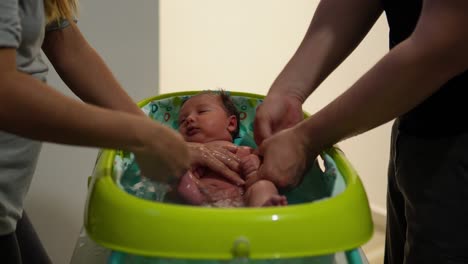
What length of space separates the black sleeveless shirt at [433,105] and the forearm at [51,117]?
36cm

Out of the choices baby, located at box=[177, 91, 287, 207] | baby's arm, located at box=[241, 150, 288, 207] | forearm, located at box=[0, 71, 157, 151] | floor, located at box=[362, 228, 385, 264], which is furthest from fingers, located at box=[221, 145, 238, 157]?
floor, located at box=[362, 228, 385, 264]

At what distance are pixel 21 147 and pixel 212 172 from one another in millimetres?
300

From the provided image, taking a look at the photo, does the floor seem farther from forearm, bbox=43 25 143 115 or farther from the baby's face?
forearm, bbox=43 25 143 115

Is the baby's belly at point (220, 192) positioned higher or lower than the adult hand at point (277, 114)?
lower

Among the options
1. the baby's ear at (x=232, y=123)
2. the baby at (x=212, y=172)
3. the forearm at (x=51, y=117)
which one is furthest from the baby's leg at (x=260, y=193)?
the baby's ear at (x=232, y=123)

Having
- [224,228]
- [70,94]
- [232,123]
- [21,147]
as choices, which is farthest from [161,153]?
[70,94]

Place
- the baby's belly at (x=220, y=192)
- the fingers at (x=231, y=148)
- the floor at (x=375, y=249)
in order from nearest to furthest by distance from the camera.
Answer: the baby's belly at (x=220, y=192), the fingers at (x=231, y=148), the floor at (x=375, y=249)

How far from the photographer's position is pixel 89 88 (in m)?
0.86

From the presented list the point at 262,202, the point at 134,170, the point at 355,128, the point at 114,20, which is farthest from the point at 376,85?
the point at 114,20

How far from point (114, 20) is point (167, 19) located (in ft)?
0.47

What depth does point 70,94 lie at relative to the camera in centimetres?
125

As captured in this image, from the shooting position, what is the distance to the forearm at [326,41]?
2.65 feet

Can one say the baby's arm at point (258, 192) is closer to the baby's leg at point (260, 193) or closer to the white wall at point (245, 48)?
the baby's leg at point (260, 193)

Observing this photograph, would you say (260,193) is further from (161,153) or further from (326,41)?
(326,41)
